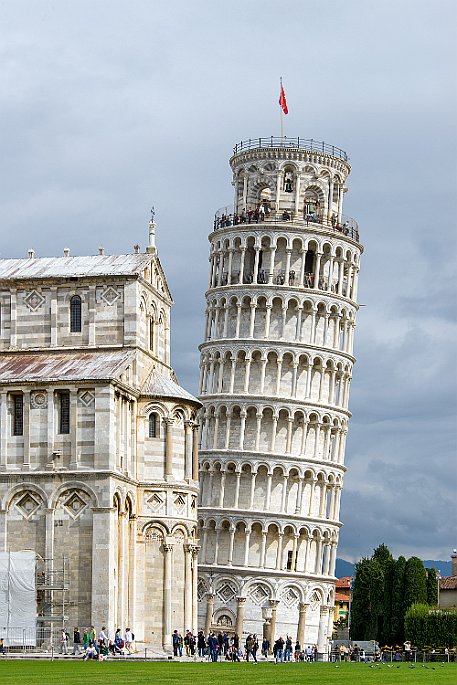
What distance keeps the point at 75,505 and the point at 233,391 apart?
43030 millimetres

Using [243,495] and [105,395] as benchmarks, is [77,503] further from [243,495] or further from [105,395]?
[243,495]

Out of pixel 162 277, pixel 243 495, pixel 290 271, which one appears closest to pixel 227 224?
pixel 290 271

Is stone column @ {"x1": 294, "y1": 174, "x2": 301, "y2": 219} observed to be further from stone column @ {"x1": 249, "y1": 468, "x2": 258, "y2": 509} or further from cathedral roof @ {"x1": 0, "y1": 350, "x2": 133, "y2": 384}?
cathedral roof @ {"x1": 0, "y1": 350, "x2": 133, "y2": 384}

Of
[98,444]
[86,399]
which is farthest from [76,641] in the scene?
[86,399]

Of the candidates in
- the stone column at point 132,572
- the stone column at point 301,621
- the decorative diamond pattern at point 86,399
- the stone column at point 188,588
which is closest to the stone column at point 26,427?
the decorative diamond pattern at point 86,399

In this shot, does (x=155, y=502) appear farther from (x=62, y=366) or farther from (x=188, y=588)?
(x=62, y=366)

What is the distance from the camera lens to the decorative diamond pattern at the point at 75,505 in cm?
7581

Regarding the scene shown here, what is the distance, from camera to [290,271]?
11900 cm

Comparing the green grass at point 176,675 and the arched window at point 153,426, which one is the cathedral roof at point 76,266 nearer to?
the arched window at point 153,426

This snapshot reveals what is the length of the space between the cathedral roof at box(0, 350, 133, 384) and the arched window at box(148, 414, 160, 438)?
3348mm

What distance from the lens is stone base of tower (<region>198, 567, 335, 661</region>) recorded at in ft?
376

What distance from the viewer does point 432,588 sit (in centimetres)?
12719

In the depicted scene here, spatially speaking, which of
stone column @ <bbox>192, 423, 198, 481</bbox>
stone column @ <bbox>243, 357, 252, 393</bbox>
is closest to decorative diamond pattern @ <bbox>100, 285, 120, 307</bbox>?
stone column @ <bbox>192, 423, 198, 481</bbox>

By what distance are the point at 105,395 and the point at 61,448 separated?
3348 mm
